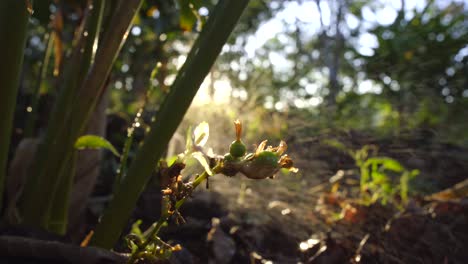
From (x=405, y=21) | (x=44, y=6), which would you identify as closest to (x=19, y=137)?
(x=44, y=6)

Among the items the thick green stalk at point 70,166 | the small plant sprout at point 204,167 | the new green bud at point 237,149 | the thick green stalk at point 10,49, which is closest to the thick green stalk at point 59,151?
the thick green stalk at point 70,166

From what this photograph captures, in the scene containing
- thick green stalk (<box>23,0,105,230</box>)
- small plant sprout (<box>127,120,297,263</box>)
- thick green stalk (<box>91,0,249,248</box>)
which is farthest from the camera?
thick green stalk (<box>23,0,105,230</box>)

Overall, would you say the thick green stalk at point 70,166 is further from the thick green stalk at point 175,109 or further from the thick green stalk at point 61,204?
the thick green stalk at point 175,109

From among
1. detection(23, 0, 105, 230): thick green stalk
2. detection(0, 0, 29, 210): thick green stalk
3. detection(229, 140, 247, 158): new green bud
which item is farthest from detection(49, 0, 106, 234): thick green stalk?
detection(229, 140, 247, 158): new green bud

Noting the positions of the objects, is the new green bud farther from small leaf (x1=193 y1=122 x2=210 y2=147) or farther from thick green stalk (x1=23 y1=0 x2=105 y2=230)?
thick green stalk (x1=23 y1=0 x2=105 y2=230)

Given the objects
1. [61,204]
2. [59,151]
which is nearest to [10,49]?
[59,151]

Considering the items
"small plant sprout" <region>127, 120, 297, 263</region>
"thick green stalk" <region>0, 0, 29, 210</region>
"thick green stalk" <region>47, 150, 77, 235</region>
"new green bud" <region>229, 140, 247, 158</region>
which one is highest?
"thick green stalk" <region>0, 0, 29, 210</region>
